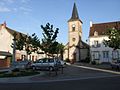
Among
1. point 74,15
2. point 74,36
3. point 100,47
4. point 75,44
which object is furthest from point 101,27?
point 74,15

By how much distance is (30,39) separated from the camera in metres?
48.4

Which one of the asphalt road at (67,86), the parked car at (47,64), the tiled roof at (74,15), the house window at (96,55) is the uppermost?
the tiled roof at (74,15)

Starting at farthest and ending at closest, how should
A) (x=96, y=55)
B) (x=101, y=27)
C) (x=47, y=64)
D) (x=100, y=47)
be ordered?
(x=101, y=27), (x=96, y=55), (x=100, y=47), (x=47, y=64)

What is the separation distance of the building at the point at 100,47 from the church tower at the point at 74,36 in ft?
19.0

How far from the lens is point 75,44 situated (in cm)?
6650

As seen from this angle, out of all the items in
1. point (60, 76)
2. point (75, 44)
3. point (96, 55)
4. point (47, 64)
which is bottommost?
point (60, 76)

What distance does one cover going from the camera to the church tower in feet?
215

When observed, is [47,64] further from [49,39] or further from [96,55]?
[96,55]

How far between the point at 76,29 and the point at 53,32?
3345 cm

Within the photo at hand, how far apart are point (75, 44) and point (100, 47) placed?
975 cm

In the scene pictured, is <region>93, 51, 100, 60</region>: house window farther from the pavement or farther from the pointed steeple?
the pavement

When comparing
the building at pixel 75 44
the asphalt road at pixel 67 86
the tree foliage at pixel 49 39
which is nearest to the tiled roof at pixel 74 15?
the building at pixel 75 44

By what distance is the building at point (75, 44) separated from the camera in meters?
65.6

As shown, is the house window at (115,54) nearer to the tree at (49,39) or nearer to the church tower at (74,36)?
the church tower at (74,36)
